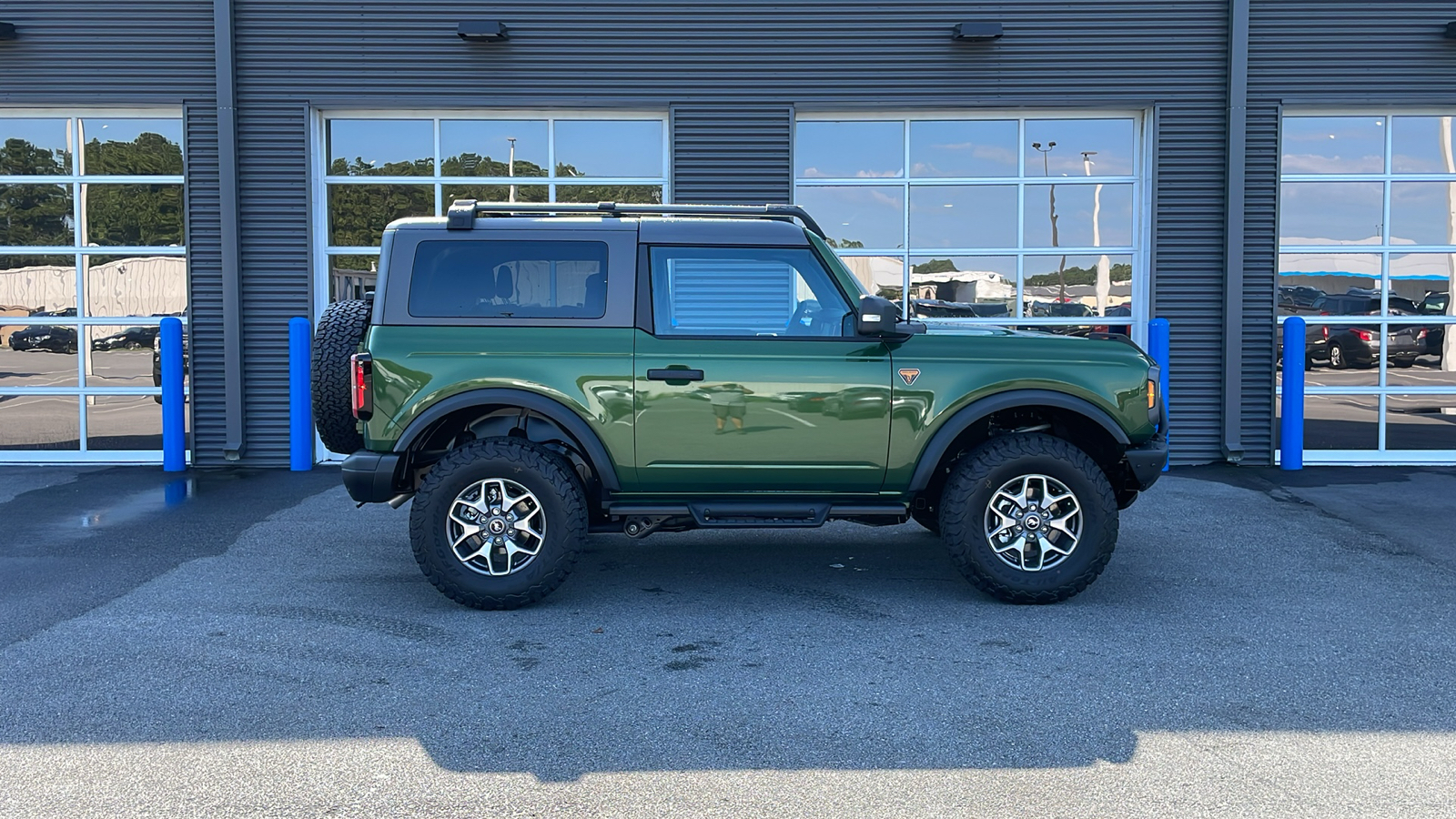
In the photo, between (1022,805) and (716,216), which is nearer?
(1022,805)

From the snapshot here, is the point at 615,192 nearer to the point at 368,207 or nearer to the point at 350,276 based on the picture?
the point at 368,207

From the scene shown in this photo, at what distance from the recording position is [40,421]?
11102 millimetres

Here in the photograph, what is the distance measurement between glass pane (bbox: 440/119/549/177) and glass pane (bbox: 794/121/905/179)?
2.31m

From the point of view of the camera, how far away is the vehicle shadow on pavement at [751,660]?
4.38 m

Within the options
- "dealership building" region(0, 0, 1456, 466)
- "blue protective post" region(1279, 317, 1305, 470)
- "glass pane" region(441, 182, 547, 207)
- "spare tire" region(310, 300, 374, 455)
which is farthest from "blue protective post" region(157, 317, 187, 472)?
"blue protective post" region(1279, 317, 1305, 470)

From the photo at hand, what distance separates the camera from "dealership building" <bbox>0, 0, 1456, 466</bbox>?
35.3 ft

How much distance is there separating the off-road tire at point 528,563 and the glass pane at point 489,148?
18.4 ft

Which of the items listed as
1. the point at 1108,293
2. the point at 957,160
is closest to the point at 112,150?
the point at 957,160

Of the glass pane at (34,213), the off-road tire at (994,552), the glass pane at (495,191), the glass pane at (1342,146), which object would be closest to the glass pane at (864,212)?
the glass pane at (495,191)

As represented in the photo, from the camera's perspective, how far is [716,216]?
7047mm

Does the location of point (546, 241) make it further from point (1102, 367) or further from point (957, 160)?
point (957, 160)

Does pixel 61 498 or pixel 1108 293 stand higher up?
pixel 1108 293

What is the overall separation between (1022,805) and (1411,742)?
154 cm

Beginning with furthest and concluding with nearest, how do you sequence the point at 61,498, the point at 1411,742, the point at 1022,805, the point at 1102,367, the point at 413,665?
1. the point at 61,498
2. the point at 1102,367
3. the point at 413,665
4. the point at 1411,742
5. the point at 1022,805
